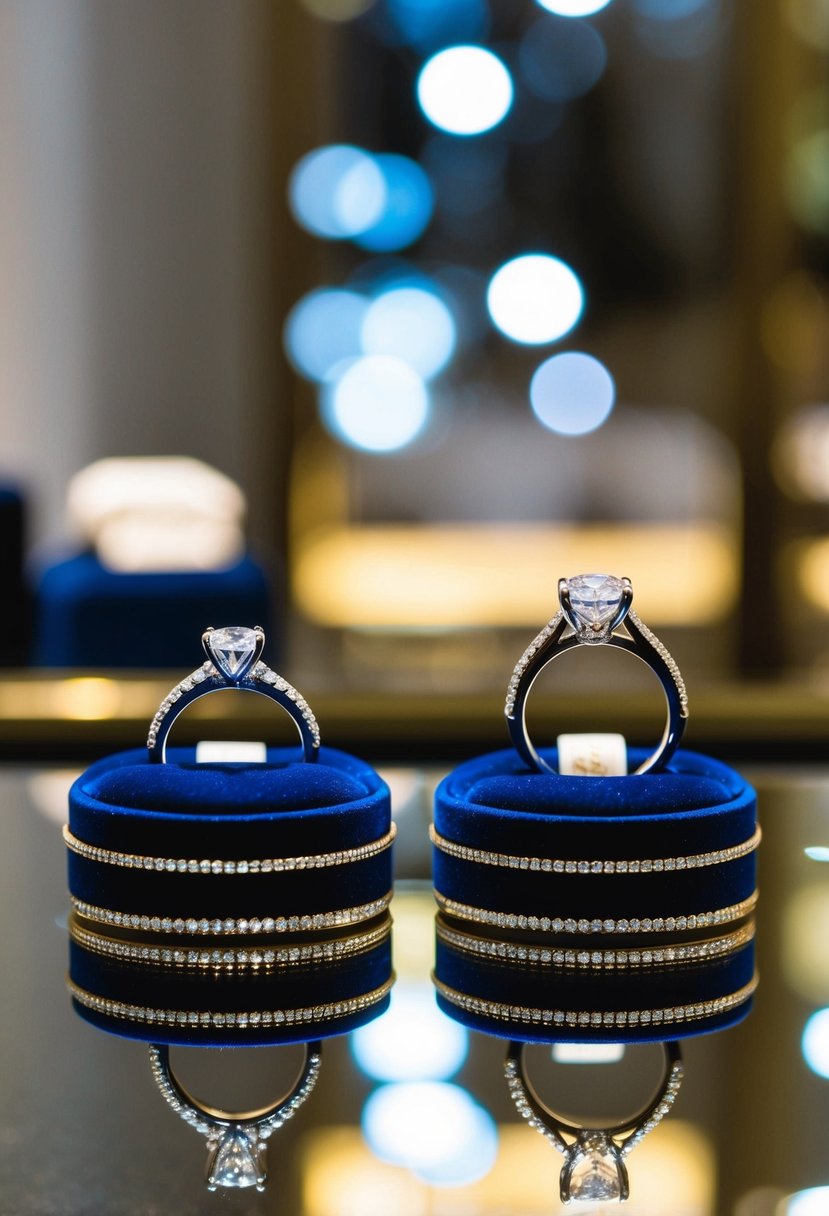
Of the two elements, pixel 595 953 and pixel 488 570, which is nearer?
pixel 595 953

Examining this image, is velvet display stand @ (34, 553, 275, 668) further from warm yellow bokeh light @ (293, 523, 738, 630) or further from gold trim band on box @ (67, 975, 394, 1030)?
gold trim band on box @ (67, 975, 394, 1030)

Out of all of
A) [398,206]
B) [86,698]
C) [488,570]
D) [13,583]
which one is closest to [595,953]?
[86,698]

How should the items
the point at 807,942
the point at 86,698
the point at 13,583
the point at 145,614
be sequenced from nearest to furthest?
the point at 807,942, the point at 86,698, the point at 145,614, the point at 13,583

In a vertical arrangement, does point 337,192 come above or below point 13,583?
above

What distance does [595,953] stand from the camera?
519 mm

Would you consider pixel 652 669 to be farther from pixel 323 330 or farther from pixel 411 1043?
pixel 323 330

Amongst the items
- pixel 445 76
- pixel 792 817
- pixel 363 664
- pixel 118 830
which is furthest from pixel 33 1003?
pixel 445 76

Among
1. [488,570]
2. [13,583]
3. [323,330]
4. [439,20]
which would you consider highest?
[439,20]

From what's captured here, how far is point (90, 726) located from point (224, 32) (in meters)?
3.04

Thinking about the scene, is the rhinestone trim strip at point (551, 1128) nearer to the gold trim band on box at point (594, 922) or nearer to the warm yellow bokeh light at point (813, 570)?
the gold trim band on box at point (594, 922)

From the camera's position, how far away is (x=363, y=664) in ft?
11.5

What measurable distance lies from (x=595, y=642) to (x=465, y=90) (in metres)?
3.07

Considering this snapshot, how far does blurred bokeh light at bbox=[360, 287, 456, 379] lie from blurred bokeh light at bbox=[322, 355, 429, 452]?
0.03m

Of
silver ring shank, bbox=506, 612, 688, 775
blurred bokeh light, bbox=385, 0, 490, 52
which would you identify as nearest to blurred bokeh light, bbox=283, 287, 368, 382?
blurred bokeh light, bbox=385, 0, 490, 52
